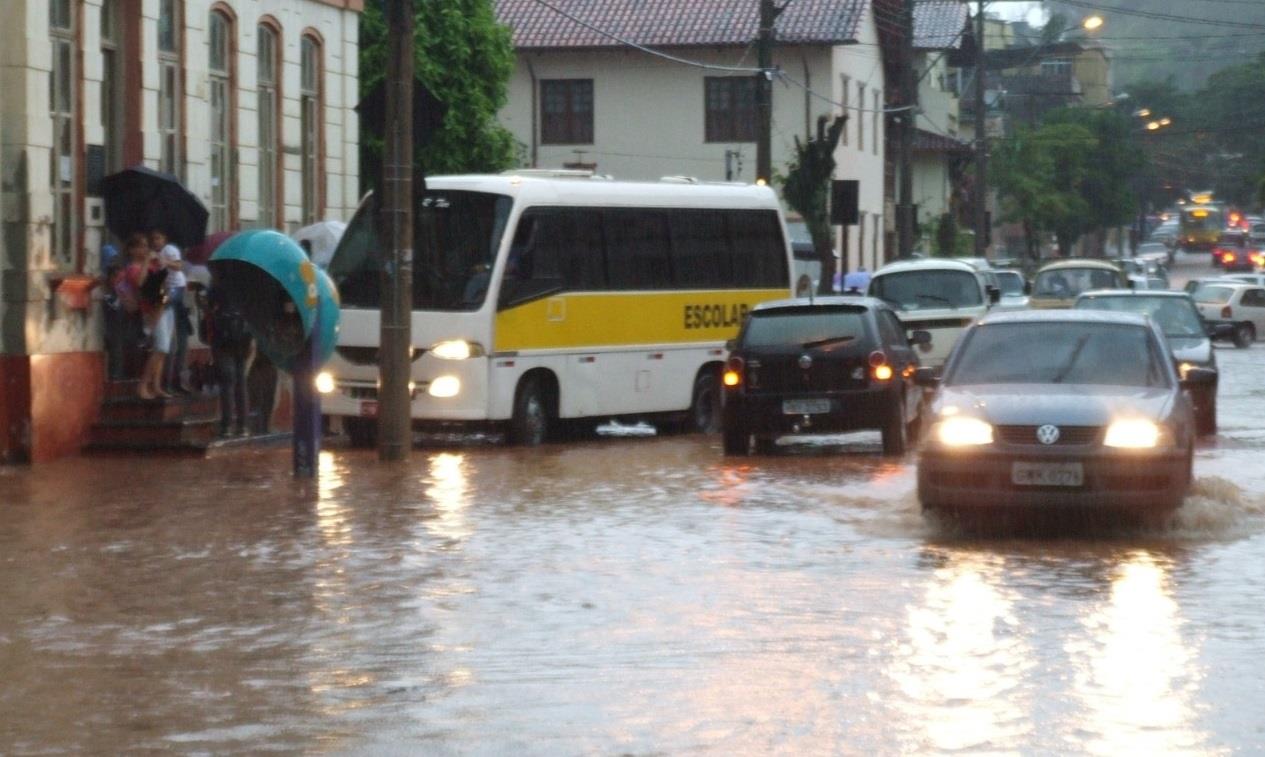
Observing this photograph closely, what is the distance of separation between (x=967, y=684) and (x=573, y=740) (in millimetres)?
1906

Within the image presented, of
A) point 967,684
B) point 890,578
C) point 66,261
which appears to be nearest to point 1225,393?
point 66,261

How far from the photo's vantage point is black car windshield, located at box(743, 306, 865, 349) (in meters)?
23.7

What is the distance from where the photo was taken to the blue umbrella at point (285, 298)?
2091cm

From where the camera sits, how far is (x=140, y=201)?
80.6ft

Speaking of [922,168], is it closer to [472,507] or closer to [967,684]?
[472,507]

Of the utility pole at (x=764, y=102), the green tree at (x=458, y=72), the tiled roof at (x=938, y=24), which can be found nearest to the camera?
the utility pole at (x=764, y=102)

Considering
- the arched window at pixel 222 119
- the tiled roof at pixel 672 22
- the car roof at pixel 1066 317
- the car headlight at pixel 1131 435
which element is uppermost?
the tiled roof at pixel 672 22

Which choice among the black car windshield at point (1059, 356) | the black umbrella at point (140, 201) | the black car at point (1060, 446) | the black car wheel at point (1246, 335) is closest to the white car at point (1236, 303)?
the black car wheel at point (1246, 335)

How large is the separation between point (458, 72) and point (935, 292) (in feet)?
86.0

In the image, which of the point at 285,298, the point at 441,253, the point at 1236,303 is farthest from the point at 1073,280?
the point at 285,298

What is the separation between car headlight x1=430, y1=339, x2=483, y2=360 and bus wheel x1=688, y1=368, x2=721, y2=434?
13.8ft

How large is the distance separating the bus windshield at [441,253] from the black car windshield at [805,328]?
2.77m

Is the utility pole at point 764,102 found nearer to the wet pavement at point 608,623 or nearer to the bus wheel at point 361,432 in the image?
the bus wheel at point 361,432

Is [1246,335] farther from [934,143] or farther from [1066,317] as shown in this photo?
[1066,317]
